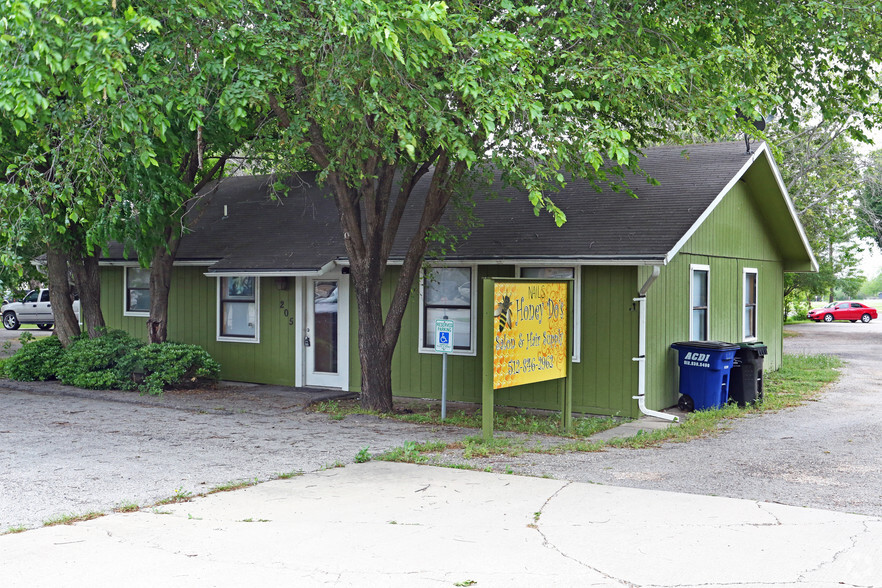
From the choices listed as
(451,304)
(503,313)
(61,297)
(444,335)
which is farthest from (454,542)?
(61,297)

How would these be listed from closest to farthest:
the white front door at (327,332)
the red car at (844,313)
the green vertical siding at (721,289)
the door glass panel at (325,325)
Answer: the green vertical siding at (721,289) < the white front door at (327,332) < the door glass panel at (325,325) < the red car at (844,313)

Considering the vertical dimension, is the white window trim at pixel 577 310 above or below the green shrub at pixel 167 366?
above

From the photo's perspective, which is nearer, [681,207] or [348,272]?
[681,207]

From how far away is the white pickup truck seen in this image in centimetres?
3469

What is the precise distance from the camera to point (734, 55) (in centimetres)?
962

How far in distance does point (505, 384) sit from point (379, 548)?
444cm

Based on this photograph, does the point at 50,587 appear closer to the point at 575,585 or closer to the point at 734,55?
the point at 575,585

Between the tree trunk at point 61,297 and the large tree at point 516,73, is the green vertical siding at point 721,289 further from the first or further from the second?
the tree trunk at point 61,297

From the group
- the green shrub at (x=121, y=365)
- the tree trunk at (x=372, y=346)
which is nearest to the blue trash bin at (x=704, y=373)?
the tree trunk at (x=372, y=346)

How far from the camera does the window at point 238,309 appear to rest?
633 inches

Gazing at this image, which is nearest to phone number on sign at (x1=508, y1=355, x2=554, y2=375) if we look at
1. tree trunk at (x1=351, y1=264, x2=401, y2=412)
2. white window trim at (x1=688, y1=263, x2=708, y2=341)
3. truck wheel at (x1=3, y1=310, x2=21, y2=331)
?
tree trunk at (x1=351, y1=264, x2=401, y2=412)

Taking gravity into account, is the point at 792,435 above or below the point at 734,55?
below

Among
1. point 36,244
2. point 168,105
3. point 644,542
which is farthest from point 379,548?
point 36,244

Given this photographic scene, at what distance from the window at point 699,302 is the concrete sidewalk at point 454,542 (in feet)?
23.5
